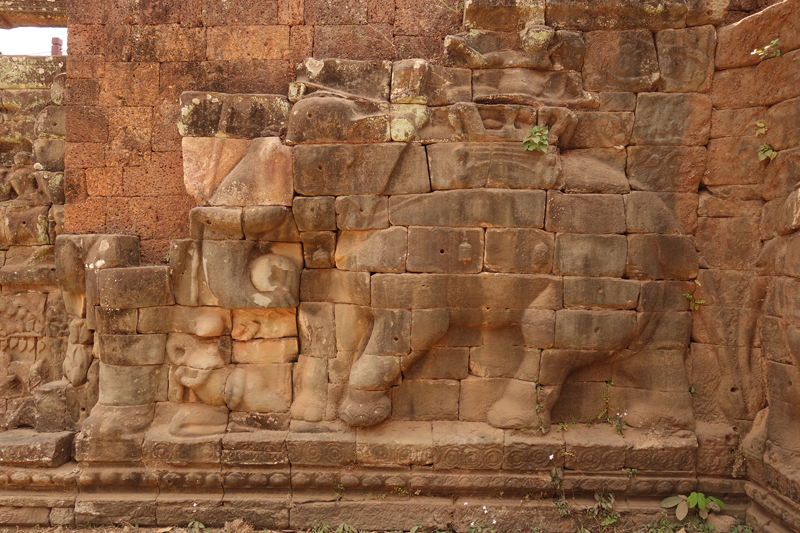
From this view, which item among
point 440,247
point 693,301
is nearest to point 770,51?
point 693,301

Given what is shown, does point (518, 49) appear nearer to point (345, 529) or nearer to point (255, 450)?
point (255, 450)

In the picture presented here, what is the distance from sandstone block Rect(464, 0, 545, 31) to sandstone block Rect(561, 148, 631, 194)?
4.26ft

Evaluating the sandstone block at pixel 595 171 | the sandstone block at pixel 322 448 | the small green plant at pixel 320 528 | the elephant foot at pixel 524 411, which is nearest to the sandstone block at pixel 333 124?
the sandstone block at pixel 595 171

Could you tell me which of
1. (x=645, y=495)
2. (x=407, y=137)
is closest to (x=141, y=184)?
(x=407, y=137)

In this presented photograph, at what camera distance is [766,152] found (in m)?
4.27

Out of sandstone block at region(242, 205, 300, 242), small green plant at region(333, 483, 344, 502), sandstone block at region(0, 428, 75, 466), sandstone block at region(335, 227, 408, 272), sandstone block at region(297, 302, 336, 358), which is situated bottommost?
small green plant at region(333, 483, 344, 502)

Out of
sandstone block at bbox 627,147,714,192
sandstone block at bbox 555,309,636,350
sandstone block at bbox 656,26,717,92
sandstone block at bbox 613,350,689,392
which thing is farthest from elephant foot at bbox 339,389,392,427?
sandstone block at bbox 656,26,717,92

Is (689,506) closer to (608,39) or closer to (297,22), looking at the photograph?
(608,39)

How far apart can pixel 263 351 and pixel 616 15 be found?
466 centimetres

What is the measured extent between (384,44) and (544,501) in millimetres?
4713

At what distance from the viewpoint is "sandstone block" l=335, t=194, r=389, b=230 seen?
435cm

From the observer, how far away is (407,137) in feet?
14.3

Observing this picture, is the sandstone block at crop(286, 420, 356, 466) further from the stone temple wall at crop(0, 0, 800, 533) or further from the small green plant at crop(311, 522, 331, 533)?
the small green plant at crop(311, 522, 331, 533)

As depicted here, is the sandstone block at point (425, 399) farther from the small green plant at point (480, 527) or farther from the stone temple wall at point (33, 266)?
the stone temple wall at point (33, 266)
